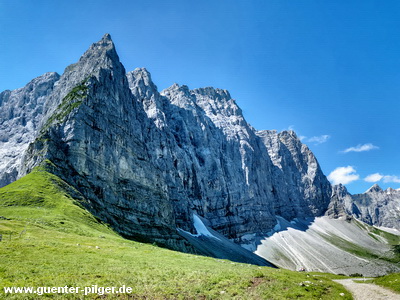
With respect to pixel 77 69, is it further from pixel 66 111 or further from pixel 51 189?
pixel 51 189

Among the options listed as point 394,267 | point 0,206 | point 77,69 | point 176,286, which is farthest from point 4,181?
point 394,267

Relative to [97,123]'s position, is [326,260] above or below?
below

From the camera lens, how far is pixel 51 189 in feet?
229

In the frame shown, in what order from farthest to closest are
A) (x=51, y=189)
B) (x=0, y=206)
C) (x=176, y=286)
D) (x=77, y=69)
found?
(x=77, y=69), (x=51, y=189), (x=0, y=206), (x=176, y=286)

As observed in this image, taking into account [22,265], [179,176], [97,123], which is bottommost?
[22,265]

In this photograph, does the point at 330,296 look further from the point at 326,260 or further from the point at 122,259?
the point at 326,260

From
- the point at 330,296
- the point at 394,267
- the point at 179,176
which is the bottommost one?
the point at 394,267

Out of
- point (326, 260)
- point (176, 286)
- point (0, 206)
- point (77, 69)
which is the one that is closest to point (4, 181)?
point (77, 69)

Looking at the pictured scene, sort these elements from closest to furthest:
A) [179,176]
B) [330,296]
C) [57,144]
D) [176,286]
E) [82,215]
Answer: [176,286], [330,296], [82,215], [57,144], [179,176]

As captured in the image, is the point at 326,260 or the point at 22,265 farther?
the point at 326,260

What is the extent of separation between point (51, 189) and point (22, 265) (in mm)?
52778

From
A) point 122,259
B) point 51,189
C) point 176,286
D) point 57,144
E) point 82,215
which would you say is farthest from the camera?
point 57,144

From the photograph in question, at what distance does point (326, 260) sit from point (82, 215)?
177 metres

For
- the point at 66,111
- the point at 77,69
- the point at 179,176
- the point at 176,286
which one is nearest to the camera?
the point at 176,286
